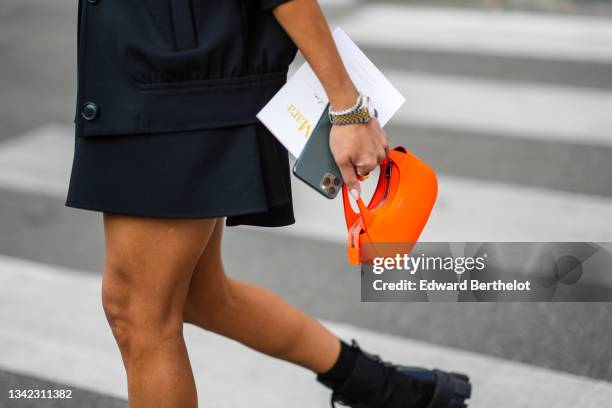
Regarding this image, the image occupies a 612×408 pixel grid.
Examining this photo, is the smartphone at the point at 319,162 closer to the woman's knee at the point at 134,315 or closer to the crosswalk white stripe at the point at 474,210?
the woman's knee at the point at 134,315

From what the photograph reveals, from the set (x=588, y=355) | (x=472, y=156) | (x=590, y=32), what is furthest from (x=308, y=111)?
(x=590, y=32)

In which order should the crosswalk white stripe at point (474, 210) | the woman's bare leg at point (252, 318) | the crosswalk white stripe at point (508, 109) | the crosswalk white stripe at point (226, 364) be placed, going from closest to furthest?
the woman's bare leg at point (252, 318)
the crosswalk white stripe at point (226, 364)
the crosswalk white stripe at point (474, 210)
the crosswalk white stripe at point (508, 109)

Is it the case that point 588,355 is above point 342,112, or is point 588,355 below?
below

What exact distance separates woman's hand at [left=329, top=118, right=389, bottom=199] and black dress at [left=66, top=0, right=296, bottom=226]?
5.9 inches

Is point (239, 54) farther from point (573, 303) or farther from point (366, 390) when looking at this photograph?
point (573, 303)

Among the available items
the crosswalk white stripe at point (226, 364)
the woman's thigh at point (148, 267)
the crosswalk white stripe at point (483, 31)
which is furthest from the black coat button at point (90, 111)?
the crosswalk white stripe at point (483, 31)

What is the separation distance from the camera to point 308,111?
1911mm

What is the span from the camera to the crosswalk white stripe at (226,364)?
2.81m

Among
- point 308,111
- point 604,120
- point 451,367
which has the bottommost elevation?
point 451,367

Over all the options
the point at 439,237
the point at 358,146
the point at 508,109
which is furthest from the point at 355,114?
the point at 508,109

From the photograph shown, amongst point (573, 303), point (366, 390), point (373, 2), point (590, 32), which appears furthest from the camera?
point (373, 2)

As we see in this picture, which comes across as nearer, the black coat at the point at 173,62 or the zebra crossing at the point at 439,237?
the black coat at the point at 173,62

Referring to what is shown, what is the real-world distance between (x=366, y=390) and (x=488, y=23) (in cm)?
527

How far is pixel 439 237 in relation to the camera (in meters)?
3.88
